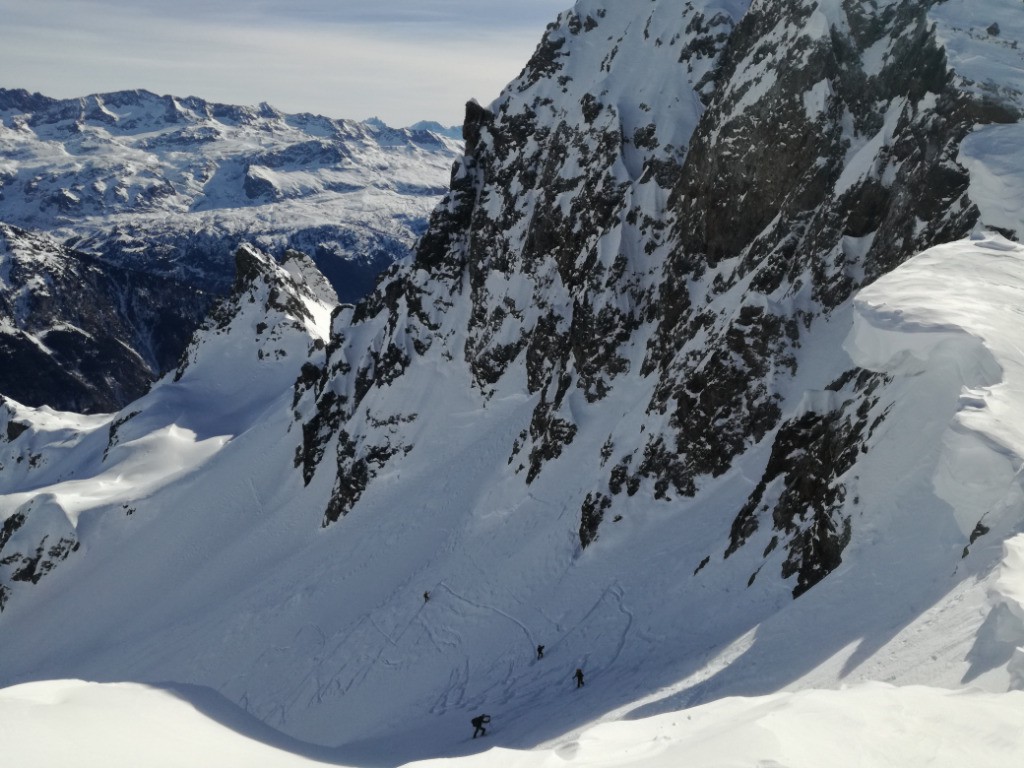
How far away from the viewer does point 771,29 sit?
4912 centimetres

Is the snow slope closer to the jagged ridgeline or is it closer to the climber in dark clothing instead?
the climber in dark clothing

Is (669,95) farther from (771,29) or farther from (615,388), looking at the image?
(615,388)

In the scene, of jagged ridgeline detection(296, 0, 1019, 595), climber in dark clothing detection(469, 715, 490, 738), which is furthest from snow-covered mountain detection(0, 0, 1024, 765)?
climber in dark clothing detection(469, 715, 490, 738)

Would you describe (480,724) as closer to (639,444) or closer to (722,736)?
(639,444)

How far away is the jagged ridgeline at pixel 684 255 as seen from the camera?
34969 millimetres

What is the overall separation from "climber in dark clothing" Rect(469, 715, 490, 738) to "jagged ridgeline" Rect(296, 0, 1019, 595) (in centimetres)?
1073

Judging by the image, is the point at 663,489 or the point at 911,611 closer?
the point at 911,611

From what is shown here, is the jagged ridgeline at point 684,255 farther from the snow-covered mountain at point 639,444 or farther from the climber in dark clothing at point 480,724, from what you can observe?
the climber in dark clothing at point 480,724

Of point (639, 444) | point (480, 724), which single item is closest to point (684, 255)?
point (639, 444)

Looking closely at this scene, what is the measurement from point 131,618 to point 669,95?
5767cm

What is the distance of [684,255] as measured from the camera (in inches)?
2085

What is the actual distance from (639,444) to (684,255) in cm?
1312

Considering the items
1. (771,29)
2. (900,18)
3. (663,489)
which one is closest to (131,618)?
(663,489)

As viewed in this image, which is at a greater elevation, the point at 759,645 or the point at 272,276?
the point at 759,645
